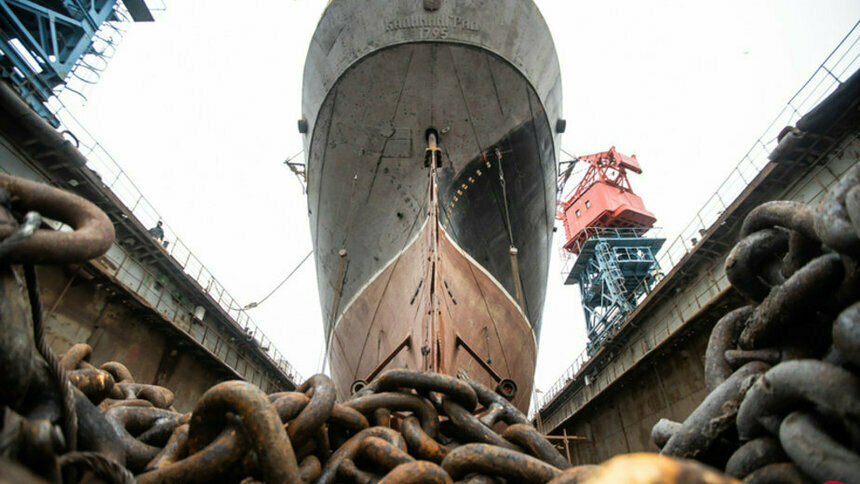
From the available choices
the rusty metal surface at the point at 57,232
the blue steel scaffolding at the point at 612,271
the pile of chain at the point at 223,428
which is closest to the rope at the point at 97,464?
the pile of chain at the point at 223,428

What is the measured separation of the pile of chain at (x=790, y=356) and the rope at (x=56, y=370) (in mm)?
1759

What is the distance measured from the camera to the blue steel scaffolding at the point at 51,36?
13.8 m

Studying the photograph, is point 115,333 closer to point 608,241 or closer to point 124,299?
point 124,299

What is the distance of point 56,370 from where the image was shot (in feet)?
3.58

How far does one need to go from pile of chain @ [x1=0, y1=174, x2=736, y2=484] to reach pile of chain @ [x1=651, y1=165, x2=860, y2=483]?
307 millimetres

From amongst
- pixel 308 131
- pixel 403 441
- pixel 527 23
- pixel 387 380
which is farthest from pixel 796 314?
pixel 308 131

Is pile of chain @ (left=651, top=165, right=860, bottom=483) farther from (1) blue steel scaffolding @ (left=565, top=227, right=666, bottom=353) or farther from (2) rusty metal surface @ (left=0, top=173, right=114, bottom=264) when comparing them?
(1) blue steel scaffolding @ (left=565, top=227, right=666, bottom=353)

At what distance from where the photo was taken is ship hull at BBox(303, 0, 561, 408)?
17.9 ft

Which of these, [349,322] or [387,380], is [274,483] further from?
[349,322]

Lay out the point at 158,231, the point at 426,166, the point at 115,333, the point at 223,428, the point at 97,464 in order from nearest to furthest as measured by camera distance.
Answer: the point at 97,464 < the point at 223,428 < the point at 426,166 < the point at 115,333 < the point at 158,231

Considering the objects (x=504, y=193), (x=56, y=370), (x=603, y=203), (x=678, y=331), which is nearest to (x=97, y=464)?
(x=56, y=370)

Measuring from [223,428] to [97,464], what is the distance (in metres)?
0.43

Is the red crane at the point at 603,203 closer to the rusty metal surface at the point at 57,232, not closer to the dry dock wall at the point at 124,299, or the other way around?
the dry dock wall at the point at 124,299

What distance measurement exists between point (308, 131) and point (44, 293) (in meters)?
5.07
